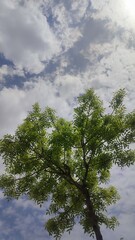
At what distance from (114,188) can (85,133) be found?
4807 mm

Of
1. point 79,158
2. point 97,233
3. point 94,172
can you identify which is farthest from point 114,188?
point 97,233

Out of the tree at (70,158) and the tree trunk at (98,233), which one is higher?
the tree at (70,158)

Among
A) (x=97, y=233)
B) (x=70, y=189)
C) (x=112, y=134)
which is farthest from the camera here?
(x=70, y=189)

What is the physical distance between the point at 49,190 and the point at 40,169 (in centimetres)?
184

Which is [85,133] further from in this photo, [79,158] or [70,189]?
[70,189]

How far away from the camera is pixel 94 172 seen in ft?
60.7

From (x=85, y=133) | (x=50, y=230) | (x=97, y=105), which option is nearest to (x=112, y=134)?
(x=85, y=133)

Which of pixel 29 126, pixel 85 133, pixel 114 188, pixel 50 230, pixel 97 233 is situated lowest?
pixel 97 233

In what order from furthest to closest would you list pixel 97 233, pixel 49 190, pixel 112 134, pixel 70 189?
pixel 70 189 < pixel 49 190 < pixel 112 134 < pixel 97 233

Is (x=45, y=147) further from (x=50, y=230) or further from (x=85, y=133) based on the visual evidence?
(x=50, y=230)

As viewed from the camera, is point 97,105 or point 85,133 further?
point 97,105

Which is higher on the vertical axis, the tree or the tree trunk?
the tree

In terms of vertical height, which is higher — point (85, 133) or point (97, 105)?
point (97, 105)

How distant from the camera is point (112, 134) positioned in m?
16.2
